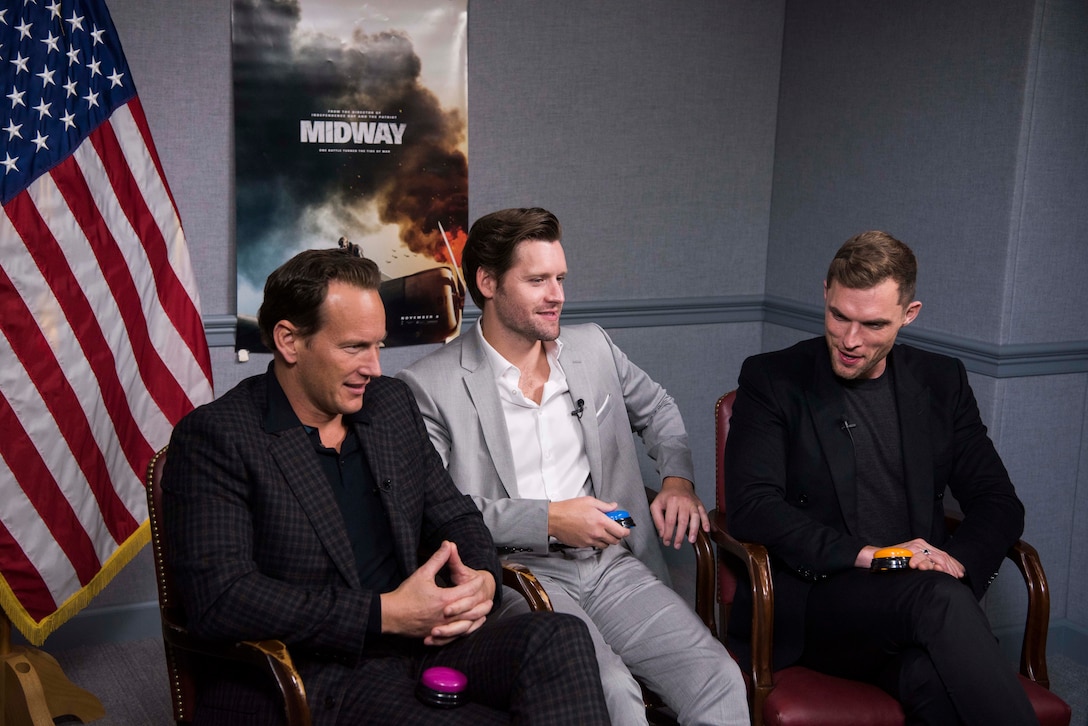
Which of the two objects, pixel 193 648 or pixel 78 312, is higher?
pixel 78 312

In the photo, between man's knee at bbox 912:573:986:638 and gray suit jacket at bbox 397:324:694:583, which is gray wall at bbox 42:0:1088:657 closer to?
gray suit jacket at bbox 397:324:694:583

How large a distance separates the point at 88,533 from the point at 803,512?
203cm

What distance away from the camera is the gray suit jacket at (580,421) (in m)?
2.73

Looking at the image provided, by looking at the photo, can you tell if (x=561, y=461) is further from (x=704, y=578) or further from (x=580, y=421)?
(x=704, y=578)

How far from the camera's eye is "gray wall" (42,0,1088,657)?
349 centimetres

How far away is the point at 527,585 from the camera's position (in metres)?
2.50

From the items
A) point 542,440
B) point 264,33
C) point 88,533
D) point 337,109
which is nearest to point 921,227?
point 542,440

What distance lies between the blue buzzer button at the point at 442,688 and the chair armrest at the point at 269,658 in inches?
9.5

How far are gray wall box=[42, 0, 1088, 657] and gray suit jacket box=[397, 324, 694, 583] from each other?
1213mm

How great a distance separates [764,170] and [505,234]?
2137 mm

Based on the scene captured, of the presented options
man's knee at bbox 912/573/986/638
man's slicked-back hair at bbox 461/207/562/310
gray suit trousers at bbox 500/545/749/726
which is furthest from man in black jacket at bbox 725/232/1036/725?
man's slicked-back hair at bbox 461/207/562/310

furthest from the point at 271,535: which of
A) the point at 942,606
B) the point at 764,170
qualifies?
the point at 764,170

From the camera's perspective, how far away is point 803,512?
107 inches

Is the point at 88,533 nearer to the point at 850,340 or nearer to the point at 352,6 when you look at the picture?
the point at 352,6
